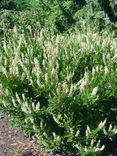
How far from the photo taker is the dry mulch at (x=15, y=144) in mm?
5379

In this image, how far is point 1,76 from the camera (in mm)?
5297

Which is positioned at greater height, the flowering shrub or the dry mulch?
the flowering shrub

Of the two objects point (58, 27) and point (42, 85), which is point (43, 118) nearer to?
point (42, 85)

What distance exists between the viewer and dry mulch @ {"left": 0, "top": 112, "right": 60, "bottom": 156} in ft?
17.6

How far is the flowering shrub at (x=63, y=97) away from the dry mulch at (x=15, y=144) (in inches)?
5.7

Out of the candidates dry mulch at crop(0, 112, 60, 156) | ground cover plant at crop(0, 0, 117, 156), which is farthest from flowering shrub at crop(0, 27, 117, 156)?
dry mulch at crop(0, 112, 60, 156)

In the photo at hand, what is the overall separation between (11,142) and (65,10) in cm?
463

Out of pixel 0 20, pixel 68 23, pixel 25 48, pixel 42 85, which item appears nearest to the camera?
pixel 42 85

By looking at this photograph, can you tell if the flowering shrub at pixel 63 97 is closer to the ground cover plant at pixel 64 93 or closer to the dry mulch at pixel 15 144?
the ground cover plant at pixel 64 93

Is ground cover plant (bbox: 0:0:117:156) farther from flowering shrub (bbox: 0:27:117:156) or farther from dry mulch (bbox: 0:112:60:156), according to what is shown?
dry mulch (bbox: 0:112:60:156)

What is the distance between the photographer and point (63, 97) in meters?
4.84

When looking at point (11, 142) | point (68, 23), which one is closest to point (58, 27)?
point (68, 23)

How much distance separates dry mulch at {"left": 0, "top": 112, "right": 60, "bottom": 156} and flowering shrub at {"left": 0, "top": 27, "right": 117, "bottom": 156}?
14 centimetres

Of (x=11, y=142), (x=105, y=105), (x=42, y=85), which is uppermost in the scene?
(x=42, y=85)
